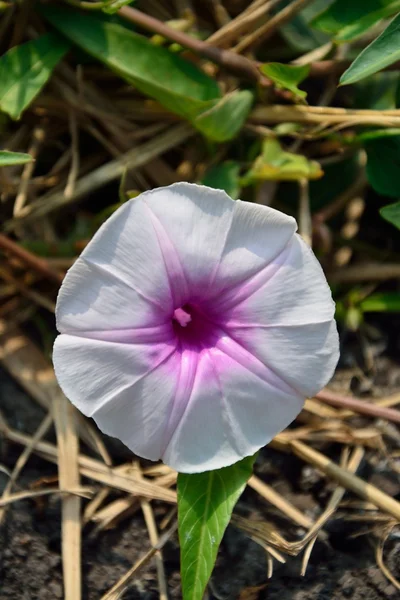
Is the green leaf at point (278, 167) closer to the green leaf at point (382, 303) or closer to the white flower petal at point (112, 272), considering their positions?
the green leaf at point (382, 303)

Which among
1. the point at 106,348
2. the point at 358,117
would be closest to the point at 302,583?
the point at 106,348

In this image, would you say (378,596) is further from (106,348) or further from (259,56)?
(259,56)

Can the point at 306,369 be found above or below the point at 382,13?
below

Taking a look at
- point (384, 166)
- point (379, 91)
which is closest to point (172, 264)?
point (384, 166)

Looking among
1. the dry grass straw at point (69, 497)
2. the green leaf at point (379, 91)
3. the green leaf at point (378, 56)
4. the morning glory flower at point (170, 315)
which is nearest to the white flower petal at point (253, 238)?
the morning glory flower at point (170, 315)

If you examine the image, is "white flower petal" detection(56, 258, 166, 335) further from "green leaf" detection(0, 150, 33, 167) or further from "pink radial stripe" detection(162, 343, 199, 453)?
"green leaf" detection(0, 150, 33, 167)

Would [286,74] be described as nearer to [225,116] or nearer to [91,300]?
[225,116]

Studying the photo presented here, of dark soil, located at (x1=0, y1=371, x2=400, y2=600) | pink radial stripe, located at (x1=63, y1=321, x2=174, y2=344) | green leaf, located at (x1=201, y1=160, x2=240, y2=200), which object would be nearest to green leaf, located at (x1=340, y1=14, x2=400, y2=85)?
green leaf, located at (x1=201, y1=160, x2=240, y2=200)
